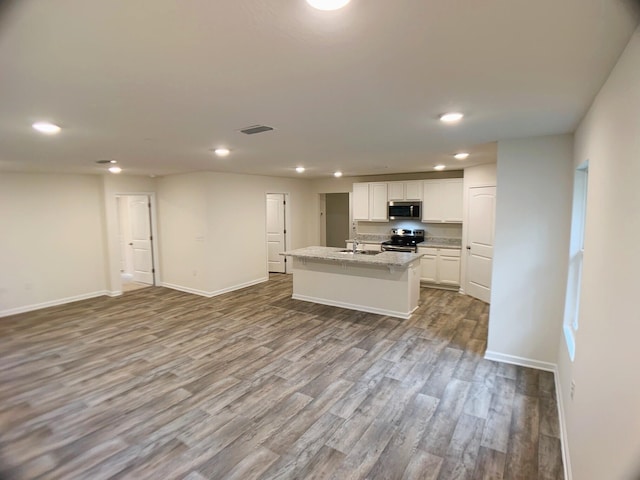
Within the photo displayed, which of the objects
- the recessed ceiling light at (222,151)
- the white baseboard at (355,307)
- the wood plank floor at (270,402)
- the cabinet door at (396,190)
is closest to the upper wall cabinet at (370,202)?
the cabinet door at (396,190)

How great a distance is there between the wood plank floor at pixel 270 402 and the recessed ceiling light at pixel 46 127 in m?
2.42

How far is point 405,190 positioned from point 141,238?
6.05m

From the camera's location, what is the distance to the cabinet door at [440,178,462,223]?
6586 millimetres

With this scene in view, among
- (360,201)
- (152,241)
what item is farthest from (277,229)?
(152,241)

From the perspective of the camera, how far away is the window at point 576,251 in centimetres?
291

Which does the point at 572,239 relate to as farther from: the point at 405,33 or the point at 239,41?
the point at 239,41

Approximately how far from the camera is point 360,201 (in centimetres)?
775

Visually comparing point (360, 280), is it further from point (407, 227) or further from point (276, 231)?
point (276, 231)

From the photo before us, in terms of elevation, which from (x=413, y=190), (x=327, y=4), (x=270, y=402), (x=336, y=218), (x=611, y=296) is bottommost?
(x=270, y=402)

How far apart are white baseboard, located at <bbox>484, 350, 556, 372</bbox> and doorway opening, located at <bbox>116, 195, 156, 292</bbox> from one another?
268 inches

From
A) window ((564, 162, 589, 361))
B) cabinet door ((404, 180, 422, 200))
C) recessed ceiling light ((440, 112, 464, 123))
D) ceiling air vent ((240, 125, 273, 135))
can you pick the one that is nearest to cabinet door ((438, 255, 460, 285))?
cabinet door ((404, 180, 422, 200))

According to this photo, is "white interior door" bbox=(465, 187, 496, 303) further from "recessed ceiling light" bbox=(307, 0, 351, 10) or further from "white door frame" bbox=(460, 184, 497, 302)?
"recessed ceiling light" bbox=(307, 0, 351, 10)

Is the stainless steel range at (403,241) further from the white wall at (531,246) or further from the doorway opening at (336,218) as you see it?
the white wall at (531,246)

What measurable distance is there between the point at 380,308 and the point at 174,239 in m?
4.54
